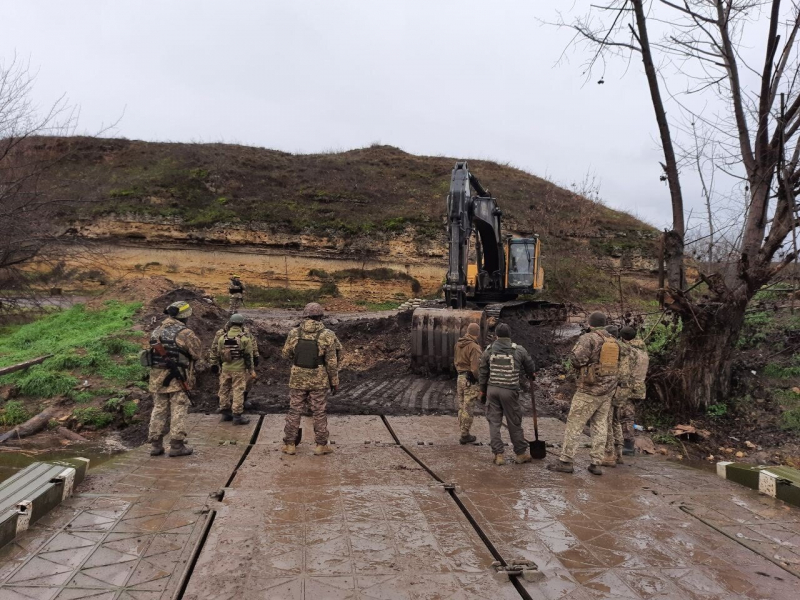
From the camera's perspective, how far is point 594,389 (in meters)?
6.55

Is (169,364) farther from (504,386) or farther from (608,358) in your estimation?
(608,358)

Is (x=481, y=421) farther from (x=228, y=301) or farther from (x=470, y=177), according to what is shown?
(x=228, y=301)

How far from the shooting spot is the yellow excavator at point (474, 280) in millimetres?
11875

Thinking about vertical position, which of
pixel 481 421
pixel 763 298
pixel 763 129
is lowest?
pixel 481 421

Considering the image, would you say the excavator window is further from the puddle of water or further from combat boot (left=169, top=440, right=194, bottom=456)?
the puddle of water

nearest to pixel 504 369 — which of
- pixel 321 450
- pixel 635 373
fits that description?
pixel 635 373

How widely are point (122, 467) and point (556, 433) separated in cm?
Answer: 623

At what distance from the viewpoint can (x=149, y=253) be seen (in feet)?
102

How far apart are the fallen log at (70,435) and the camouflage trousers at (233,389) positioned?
2058 mm

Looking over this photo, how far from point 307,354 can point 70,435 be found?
4.28 m

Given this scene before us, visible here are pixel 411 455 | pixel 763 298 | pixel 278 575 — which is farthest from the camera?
pixel 763 298

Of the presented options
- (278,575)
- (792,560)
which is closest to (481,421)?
(792,560)

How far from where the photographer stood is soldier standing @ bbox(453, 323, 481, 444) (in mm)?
7789

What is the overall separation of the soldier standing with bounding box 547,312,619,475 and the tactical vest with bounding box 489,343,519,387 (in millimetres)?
712
